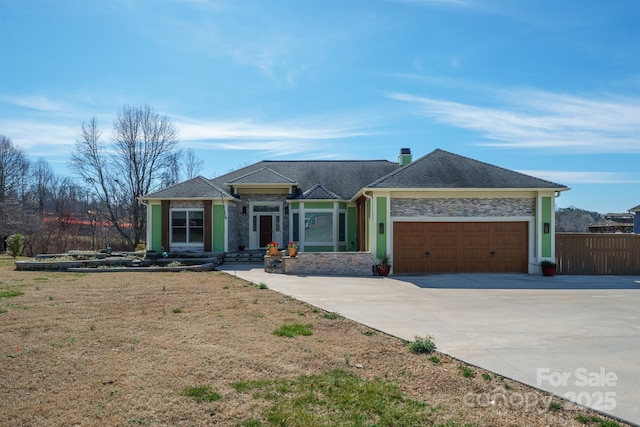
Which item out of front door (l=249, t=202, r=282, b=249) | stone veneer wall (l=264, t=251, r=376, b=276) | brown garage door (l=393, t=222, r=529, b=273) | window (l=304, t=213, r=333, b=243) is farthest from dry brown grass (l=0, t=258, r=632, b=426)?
front door (l=249, t=202, r=282, b=249)

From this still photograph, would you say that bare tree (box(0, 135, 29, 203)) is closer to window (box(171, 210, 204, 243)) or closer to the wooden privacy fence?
window (box(171, 210, 204, 243))

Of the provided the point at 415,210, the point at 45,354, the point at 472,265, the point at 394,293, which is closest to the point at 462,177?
the point at 415,210

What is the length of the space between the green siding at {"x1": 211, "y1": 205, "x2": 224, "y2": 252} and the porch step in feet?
1.76

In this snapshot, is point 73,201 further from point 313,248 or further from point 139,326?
point 139,326

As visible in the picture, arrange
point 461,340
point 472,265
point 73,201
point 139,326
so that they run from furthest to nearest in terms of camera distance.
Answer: point 73,201 → point 472,265 → point 139,326 → point 461,340

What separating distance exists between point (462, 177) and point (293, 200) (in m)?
8.06

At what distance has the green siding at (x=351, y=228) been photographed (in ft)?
69.9

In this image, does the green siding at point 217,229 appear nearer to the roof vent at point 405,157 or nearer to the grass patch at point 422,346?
the roof vent at point 405,157

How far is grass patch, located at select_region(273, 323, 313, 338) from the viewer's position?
6.81 meters

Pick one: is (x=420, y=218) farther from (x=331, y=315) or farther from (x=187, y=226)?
(x=187, y=226)

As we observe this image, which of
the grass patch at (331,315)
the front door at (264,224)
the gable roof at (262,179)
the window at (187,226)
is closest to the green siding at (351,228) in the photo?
the gable roof at (262,179)

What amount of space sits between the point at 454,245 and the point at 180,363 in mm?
12768

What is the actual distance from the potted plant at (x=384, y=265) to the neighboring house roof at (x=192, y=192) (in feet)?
27.5

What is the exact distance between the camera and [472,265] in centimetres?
1603
